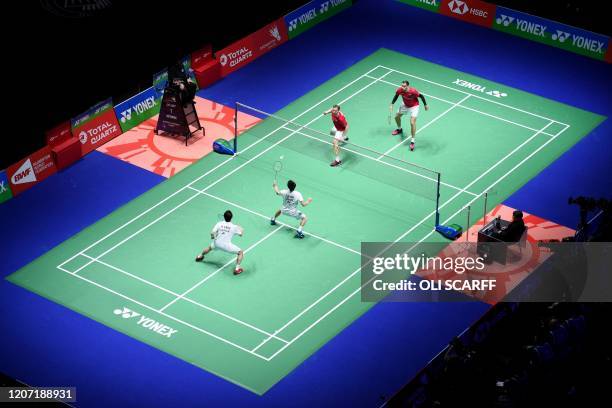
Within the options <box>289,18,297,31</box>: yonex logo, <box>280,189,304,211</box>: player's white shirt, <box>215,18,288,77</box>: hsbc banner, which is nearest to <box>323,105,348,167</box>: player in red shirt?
<box>280,189,304,211</box>: player's white shirt

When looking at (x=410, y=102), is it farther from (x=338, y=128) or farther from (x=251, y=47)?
(x=251, y=47)

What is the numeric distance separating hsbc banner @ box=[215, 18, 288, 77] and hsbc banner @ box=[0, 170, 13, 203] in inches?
345

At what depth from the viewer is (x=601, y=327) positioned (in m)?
29.8

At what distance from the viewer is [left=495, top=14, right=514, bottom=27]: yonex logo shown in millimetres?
45531

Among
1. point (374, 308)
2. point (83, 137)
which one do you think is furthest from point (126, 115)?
point (374, 308)

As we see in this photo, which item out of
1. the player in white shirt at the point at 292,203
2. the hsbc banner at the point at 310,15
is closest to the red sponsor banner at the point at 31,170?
the player in white shirt at the point at 292,203

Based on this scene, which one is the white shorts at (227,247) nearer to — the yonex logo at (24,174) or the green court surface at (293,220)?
the green court surface at (293,220)

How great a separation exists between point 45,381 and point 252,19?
18.3 metres

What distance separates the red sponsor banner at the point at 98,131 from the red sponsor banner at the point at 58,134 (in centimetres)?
37

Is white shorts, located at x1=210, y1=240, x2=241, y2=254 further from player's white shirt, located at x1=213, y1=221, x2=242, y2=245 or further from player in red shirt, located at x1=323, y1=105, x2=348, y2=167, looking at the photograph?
player in red shirt, located at x1=323, y1=105, x2=348, y2=167

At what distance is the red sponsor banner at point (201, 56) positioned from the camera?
1645 inches

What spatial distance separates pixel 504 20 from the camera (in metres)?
45.7

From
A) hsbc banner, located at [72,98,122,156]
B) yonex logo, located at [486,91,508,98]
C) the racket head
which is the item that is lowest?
the racket head

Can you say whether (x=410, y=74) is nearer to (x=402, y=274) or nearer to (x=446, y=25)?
(x=446, y=25)
